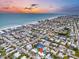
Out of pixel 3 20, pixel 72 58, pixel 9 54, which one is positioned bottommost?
pixel 72 58

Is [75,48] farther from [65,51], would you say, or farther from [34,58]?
[34,58]

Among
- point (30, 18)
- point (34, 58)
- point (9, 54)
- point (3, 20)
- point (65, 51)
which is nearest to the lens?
point (34, 58)

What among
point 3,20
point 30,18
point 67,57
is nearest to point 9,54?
point 67,57

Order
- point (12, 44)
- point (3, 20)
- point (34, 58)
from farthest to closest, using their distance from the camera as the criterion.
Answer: point (3, 20) → point (12, 44) → point (34, 58)

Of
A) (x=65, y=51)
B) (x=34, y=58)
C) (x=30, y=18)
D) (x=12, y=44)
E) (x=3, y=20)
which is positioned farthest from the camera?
(x=30, y=18)

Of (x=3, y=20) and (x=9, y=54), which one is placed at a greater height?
(x=3, y=20)

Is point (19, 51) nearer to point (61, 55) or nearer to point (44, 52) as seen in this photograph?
point (44, 52)

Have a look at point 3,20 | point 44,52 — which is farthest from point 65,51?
point 3,20

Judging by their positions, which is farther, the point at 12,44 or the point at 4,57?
the point at 12,44

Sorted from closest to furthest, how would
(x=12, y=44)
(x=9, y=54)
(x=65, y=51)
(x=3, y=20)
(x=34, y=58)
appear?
1. (x=34, y=58)
2. (x=9, y=54)
3. (x=65, y=51)
4. (x=12, y=44)
5. (x=3, y=20)
